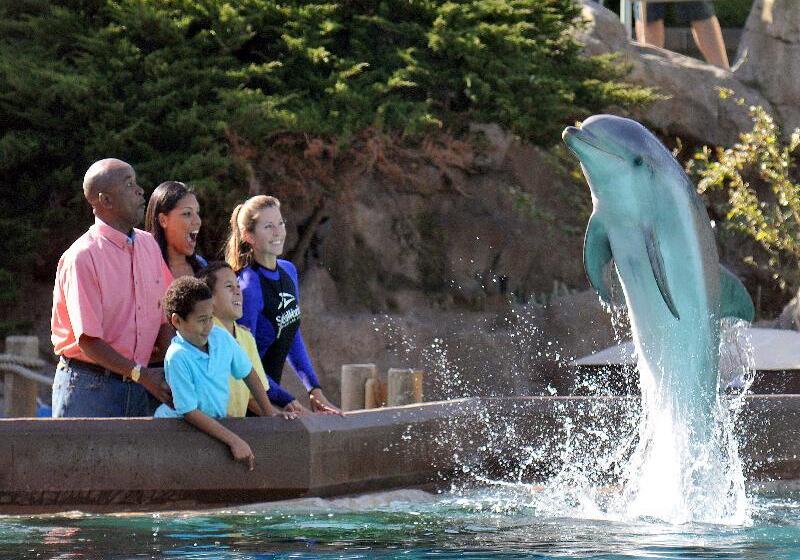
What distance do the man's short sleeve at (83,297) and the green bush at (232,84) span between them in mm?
8935

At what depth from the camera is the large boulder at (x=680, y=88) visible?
20.9 meters

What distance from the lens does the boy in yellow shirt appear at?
7.01 meters

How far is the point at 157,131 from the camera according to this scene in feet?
53.7

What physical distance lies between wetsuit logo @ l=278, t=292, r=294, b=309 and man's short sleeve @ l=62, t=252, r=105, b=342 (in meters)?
1.03

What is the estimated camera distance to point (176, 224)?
23.7ft

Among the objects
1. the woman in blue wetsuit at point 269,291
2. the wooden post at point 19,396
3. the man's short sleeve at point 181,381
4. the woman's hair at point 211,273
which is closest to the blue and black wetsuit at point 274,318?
the woman in blue wetsuit at point 269,291

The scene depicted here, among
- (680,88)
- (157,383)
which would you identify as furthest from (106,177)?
(680,88)

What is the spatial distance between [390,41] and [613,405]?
10.7m

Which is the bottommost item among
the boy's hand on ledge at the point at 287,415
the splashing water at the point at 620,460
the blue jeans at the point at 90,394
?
the splashing water at the point at 620,460

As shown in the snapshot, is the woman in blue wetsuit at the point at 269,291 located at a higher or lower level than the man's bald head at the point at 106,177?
lower

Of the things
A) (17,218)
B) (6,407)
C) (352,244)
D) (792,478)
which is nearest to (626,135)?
(792,478)

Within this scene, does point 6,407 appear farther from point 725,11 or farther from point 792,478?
point 725,11

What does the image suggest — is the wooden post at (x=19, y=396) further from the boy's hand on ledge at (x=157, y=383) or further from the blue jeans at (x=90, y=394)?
the boy's hand on ledge at (x=157, y=383)

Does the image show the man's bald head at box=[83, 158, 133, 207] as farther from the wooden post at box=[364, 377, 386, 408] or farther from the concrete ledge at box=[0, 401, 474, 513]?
the wooden post at box=[364, 377, 386, 408]
